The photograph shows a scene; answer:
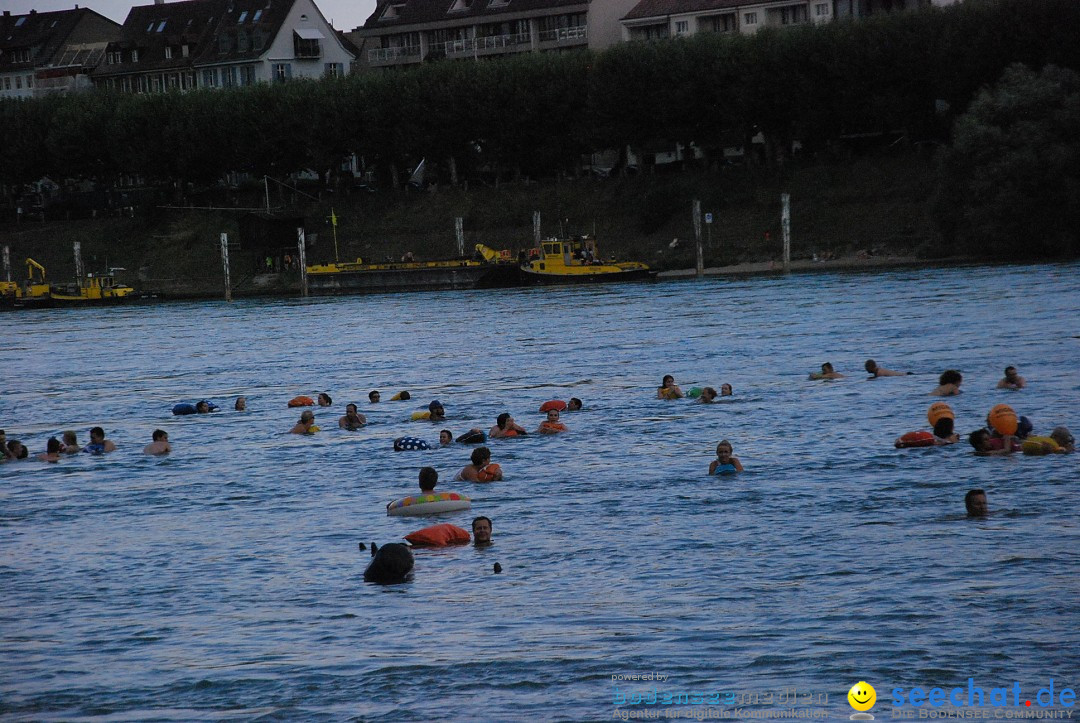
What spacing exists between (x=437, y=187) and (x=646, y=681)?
90.7m

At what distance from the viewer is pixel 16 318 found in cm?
9300

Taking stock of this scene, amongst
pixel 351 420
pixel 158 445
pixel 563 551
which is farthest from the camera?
pixel 351 420

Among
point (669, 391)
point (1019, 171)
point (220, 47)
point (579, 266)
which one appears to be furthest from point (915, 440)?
point (220, 47)

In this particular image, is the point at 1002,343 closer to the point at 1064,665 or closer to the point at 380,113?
the point at 1064,665

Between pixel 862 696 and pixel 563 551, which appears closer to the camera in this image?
pixel 862 696

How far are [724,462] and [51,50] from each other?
13068 centimetres

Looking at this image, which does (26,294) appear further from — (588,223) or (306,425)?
(306,425)

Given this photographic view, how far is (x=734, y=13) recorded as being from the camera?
108m

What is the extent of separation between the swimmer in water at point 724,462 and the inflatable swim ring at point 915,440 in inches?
145

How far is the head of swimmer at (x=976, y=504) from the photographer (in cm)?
2302

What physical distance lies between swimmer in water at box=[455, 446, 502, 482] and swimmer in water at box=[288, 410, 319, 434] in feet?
28.0

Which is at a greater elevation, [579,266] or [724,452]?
[579,266]

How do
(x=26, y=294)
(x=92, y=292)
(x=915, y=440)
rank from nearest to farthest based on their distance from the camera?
(x=915, y=440)
(x=92, y=292)
(x=26, y=294)

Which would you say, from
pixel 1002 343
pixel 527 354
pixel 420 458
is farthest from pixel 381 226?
pixel 420 458
